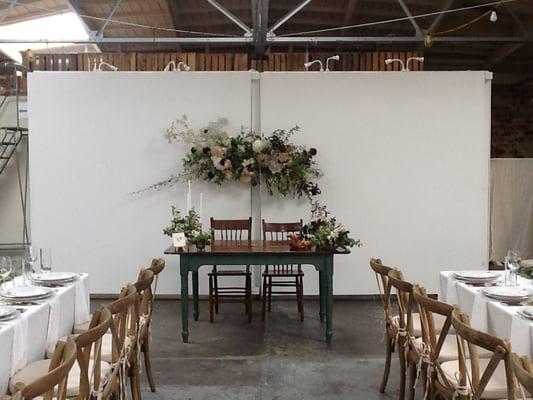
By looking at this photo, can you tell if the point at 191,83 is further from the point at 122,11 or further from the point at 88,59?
the point at 122,11

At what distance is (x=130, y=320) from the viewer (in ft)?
11.0

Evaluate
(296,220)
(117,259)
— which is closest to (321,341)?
(296,220)

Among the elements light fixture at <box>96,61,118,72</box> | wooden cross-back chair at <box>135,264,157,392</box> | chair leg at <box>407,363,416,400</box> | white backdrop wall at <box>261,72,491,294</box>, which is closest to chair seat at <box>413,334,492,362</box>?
chair leg at <box>407,363,416,400</box>

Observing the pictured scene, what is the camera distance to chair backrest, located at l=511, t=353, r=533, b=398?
1.80 m

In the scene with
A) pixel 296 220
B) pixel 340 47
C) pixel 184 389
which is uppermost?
pixel 340 47

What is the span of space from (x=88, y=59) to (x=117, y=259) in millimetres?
2782

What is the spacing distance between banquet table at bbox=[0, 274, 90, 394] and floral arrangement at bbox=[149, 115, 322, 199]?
8.48ft

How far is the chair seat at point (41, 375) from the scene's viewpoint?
8.77 feet

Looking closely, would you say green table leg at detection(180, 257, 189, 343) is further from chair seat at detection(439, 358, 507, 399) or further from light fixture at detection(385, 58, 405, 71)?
light fixture at detection(385, 58, 405, 71)

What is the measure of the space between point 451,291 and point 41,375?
8.58ft

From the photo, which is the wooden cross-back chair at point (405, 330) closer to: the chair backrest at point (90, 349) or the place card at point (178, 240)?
the chair backrest at point (90, 349)

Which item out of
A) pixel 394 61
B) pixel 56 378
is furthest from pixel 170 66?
pixel 56 378

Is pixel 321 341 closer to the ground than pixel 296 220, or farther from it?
closer to the ground

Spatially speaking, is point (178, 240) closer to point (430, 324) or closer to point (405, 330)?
point (405, 330)
